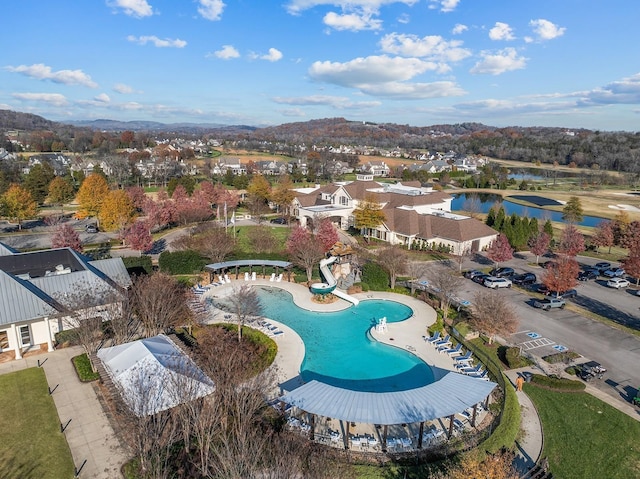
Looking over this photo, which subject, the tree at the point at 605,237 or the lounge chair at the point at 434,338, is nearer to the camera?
the lounge chair at the point at 434,338

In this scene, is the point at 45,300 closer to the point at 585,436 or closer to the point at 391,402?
the point at 391,402

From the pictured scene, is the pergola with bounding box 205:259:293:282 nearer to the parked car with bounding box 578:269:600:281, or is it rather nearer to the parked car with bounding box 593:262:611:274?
the parked car with bounding box 578:269:600:281

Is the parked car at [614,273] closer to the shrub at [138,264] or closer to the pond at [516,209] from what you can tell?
the pond at [516,209]

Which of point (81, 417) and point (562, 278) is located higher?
point (562, 278)

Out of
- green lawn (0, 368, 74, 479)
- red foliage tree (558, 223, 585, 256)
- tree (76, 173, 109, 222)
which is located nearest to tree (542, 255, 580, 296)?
red foliage tree (558, 223, 585, 256)

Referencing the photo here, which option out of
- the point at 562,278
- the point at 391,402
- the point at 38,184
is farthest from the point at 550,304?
the point at 38,184

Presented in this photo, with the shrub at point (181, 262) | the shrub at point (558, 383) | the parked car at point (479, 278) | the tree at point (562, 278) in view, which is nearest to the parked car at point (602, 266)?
the tree at point (562, 278)

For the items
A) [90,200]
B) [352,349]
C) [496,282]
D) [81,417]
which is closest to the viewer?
[81,417]
